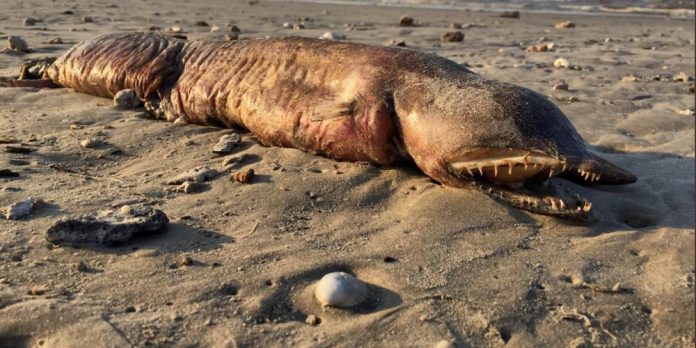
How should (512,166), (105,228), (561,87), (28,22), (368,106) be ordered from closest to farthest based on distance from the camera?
(105,228)
(512,166)
(368,106)
(561,87)
(28,22)

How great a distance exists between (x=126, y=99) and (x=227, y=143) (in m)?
1.48

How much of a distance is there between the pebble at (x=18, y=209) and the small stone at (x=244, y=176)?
3.46 feet

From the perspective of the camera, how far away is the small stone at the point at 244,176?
3746 mm

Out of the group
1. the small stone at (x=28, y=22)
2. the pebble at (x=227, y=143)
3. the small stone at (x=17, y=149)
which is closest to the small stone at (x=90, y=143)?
the small stone at (x=17, y=149)

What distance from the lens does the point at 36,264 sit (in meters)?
2.71

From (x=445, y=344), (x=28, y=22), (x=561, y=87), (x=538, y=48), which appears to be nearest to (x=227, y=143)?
(x=445, y=344)

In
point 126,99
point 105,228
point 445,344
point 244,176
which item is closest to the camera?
point 445,344

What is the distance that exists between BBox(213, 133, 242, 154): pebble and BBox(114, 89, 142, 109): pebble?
127 centimetres

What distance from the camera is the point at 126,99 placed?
5.38 metres

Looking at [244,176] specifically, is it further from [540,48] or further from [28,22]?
[28,22]

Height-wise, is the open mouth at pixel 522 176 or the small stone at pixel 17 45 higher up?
the small stone at pixel 17 45

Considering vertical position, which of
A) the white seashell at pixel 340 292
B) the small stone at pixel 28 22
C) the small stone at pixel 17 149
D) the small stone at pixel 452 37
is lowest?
the white seashell at pixel 340 292

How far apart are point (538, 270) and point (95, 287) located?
1.86 m

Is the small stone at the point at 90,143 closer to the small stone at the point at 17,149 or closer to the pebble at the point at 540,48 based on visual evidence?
the small stone at the point at 17,149
